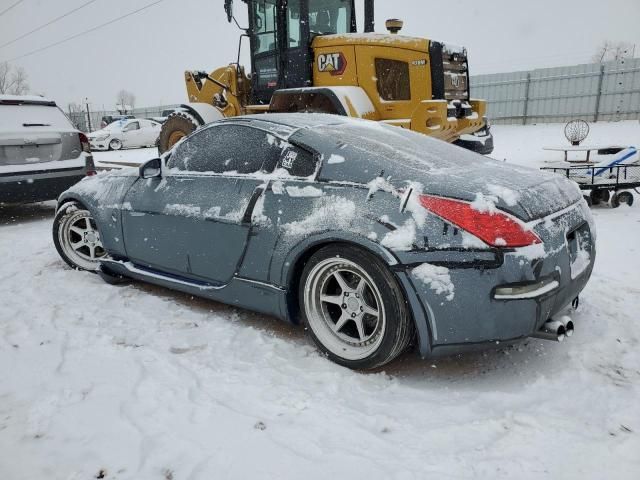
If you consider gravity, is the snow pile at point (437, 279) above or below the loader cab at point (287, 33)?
below

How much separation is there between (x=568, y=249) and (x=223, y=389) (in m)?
1.98

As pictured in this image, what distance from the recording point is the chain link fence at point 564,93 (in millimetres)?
18656

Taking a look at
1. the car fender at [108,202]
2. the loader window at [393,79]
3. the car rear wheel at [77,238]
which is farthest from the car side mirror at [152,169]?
the loader window at [393,79]

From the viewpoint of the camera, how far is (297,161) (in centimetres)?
303

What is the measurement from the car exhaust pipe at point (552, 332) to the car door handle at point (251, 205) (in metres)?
1.76

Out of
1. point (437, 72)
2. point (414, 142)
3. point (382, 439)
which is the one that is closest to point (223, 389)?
point (382, 439)

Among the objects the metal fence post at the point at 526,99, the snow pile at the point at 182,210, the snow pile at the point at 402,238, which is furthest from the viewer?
the metal fence post at the point at 526,99

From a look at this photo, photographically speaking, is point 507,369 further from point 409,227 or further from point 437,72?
point 437,72

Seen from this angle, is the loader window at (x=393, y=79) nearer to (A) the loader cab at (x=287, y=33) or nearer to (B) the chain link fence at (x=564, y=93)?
(A) the loader cab at (x=287, y=33)

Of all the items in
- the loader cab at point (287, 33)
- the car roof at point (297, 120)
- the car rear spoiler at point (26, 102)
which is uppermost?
the loader cab at point (287, 33)

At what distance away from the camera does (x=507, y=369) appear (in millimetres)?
2770

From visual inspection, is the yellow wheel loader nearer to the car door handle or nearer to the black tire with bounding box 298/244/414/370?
the car door handle

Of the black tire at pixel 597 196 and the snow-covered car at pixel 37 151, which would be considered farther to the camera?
the black tire at pixel 597 196

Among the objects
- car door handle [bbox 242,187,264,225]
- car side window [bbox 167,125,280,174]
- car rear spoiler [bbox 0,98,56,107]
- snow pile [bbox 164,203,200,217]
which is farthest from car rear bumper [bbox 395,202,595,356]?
car rear spoiler [bbox 0,98,56,107]
